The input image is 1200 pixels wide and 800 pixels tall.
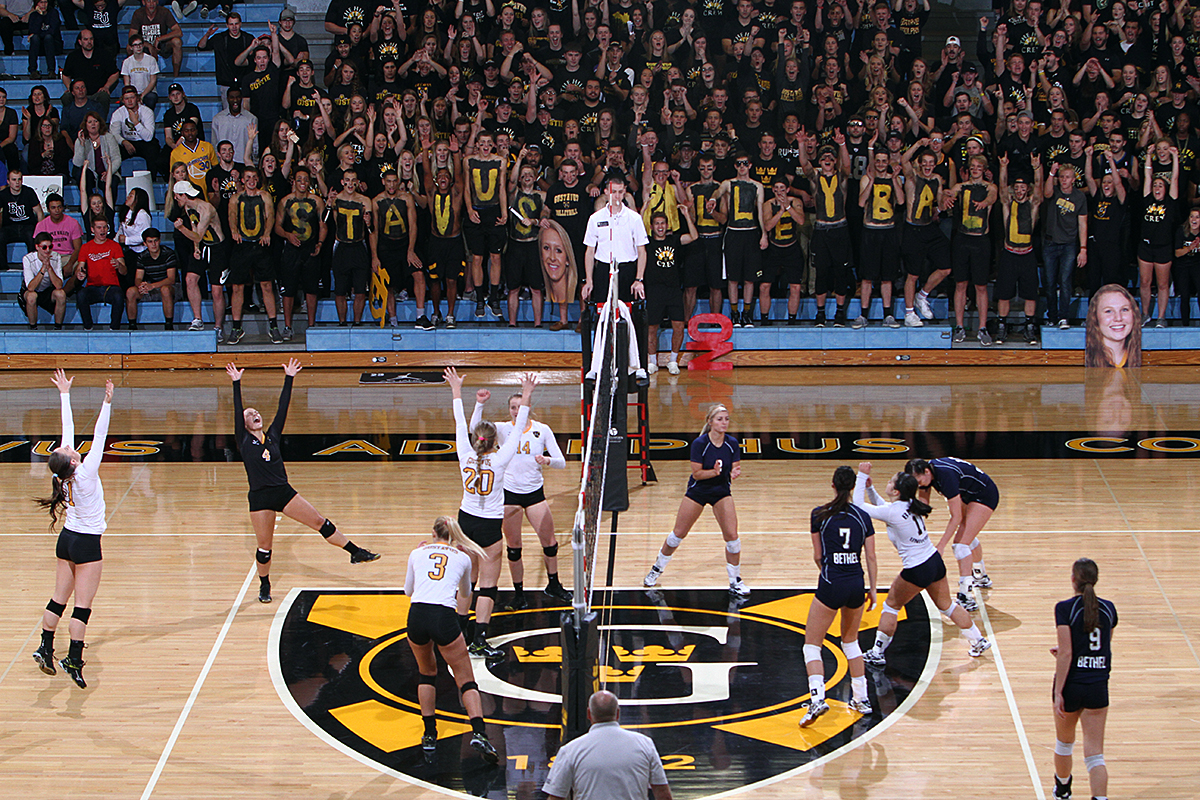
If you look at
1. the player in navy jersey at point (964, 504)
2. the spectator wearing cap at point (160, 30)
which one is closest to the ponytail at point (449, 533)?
the player in navy jersey at point (964, 504)

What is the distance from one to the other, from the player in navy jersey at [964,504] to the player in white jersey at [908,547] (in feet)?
2.25

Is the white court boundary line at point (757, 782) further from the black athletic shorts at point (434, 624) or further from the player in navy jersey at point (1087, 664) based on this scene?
the player in navy jersey at point (1087, 664)

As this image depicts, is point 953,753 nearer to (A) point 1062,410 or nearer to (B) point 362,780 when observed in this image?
(B) point 362,780

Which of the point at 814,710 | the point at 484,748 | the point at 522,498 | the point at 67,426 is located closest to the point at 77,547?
the point at 67,426

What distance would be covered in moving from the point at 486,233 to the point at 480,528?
10.7 meters

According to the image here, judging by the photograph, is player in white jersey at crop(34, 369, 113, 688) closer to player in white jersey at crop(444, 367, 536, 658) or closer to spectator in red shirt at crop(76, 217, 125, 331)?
player in white jersey at crop(444, 367, 536, 658)

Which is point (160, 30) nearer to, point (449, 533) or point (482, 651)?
point (482, 651)

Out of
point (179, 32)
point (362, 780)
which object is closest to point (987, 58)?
point (179, 32)

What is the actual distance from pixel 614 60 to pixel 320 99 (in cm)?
494

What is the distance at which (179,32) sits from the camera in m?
23.8

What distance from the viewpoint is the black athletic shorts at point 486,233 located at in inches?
800

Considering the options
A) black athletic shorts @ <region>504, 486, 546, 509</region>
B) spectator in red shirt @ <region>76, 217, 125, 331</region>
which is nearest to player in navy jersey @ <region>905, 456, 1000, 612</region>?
black athletic shorts @ <region>504, 486, 546, 509</region>

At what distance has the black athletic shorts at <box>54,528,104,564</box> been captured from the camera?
33.3ft

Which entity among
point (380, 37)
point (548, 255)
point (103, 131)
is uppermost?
point (380, 37)
